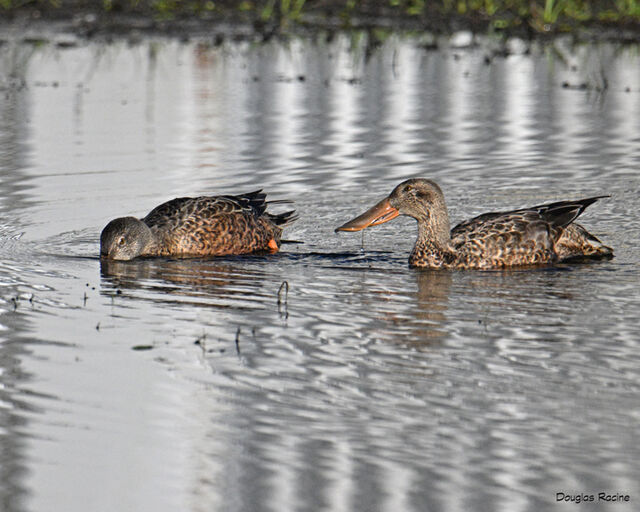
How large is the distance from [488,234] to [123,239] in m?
2.67

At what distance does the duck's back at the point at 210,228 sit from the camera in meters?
10.2

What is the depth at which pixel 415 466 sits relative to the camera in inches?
207

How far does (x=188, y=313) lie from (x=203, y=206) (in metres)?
2.45

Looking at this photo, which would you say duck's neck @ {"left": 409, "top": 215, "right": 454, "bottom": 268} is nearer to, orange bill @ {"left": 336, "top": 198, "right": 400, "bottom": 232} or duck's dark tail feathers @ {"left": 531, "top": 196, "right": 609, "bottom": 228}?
orange bill @ {"left": 336, "top": 198, "right": 400, "bottom": 232}

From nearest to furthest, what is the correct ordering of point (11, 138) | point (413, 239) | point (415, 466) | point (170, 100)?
point (415, 466) → point (413, 239) → point (11, 138) → point (170, 100)

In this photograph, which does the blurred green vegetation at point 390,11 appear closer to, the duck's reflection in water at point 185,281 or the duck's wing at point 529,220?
the duck's wing at point 529,220

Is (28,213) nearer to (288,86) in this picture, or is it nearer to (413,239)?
(413,239)

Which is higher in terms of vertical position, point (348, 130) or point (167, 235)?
point (348, 130)

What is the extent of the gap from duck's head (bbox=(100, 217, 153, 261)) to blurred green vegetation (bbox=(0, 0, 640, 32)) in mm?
16527

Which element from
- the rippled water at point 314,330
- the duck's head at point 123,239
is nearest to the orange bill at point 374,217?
the rippled water at point 314,330

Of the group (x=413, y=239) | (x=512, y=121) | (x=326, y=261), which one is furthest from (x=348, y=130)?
(x=326, y=261)

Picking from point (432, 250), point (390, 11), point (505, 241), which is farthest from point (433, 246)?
point (390, 11)

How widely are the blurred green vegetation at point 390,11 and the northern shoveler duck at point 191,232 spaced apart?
15.8m

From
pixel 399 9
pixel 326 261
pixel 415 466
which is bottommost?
pixel 415 466
